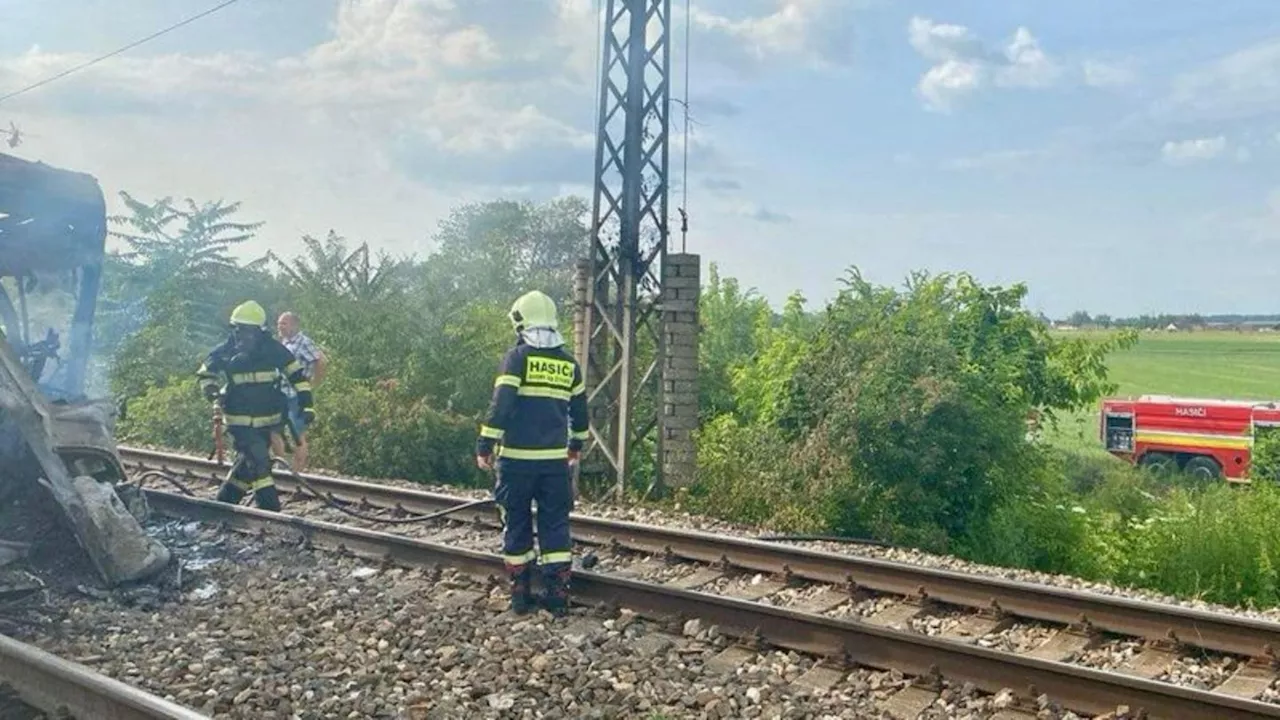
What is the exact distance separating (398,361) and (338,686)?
482 inches

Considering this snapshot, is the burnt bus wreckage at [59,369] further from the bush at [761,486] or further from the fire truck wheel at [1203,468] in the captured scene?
the fire truck wheel at [1203,468]

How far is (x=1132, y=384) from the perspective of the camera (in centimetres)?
4425

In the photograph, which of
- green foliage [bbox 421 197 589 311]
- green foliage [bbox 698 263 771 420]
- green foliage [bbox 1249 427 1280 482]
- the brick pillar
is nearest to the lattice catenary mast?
the brick pillar

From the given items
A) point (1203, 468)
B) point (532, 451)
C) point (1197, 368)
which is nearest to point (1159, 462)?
point (1203, 468)

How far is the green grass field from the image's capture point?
3653cm

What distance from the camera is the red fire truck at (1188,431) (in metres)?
25.1

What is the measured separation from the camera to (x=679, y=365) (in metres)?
12.6

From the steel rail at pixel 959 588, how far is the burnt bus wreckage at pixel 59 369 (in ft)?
9.99

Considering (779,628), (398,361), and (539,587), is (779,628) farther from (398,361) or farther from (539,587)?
(398,361)

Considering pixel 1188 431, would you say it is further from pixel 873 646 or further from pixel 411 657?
pixel 411 657

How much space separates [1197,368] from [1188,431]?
92.0 feet

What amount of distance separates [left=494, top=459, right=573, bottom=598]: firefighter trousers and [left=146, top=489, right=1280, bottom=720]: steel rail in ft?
0.83

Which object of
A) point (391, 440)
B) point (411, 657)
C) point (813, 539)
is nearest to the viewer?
point (411, 657)

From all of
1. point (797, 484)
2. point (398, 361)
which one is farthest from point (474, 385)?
point (797, 484)
